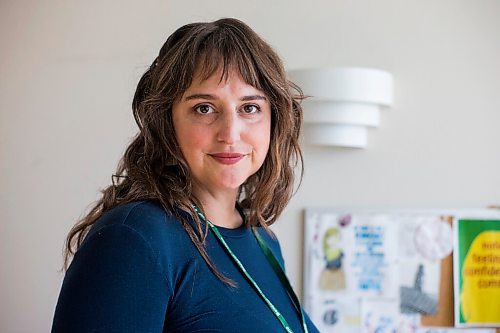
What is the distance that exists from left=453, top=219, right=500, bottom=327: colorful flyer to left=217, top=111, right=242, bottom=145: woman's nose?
749mm

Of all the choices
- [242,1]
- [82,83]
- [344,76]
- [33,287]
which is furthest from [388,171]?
[33,287]

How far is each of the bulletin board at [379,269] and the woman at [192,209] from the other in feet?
1.70

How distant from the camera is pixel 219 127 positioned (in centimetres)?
82

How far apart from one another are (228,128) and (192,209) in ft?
0.33

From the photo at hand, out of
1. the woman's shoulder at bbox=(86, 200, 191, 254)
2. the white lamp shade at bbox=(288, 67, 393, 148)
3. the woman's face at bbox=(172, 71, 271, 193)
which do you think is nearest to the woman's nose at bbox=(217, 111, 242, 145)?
the woman's face at bbox=(172, 71, 271, 193)

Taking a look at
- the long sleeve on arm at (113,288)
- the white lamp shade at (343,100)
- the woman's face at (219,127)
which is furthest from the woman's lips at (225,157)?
the white lamp shade at (343,100)

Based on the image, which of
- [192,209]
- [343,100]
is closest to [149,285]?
[192,209]

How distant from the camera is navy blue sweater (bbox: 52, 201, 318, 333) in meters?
0.70

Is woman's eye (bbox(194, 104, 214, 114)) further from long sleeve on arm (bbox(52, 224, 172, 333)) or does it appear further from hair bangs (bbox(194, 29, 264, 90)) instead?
long sleeve on arm (bbox(52, 224, 172, 333))

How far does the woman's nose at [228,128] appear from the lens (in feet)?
2.69

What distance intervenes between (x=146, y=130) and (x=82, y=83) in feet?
2.59

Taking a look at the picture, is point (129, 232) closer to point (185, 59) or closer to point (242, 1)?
point (185, 59)

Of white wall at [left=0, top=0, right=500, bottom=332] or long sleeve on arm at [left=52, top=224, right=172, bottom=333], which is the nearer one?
long sleeve on arm at [left=52, top=224, right=172, bottom=333]

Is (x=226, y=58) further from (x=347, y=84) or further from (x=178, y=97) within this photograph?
(x=347, y=84)
